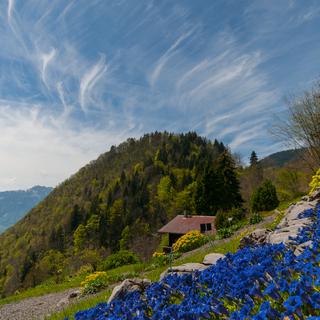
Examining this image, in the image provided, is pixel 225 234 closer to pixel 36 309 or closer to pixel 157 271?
pixel 157 271

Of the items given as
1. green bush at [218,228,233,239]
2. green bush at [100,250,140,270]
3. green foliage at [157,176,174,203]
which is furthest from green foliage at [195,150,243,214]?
green foliage at [157,176,174,203]

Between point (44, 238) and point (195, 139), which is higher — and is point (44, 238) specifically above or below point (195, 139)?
below

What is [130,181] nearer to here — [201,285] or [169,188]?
[169,188]

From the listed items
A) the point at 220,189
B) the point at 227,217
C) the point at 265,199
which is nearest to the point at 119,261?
the point at 227,217

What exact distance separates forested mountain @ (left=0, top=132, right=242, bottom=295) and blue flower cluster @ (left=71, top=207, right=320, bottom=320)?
51.4m

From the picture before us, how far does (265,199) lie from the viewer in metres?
33.8

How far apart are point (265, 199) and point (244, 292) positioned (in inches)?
1220

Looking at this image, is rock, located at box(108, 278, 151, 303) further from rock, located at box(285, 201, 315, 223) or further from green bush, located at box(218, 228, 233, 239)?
green bush, located at box(218, 228, 233, 239)

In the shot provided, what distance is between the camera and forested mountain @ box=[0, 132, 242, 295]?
286 ft

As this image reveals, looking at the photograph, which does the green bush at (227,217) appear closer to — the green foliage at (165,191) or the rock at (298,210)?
the rock at (298,210)

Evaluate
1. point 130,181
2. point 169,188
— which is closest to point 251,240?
point 169,188

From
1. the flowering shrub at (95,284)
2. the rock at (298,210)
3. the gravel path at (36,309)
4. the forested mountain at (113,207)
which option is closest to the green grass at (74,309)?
the gravel path at (36,309)

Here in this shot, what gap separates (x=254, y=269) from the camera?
436cm

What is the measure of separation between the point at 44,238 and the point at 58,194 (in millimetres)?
38596
